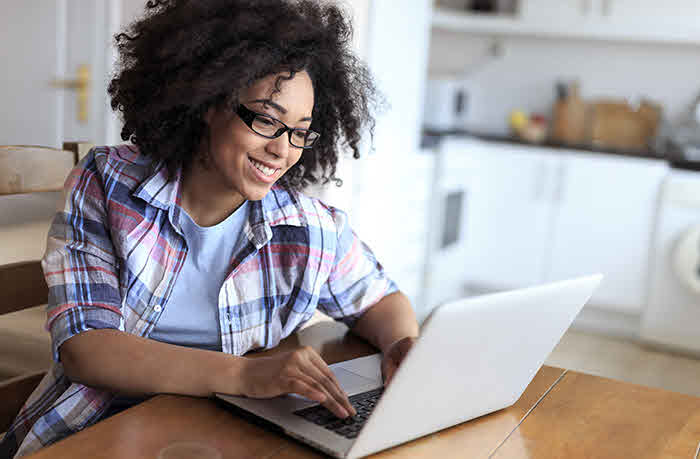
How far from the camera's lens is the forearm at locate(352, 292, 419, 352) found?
4.21 feet

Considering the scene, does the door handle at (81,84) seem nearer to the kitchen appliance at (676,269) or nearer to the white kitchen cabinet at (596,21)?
the white kitchen cabinet at (596,21)

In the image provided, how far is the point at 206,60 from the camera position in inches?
46.7

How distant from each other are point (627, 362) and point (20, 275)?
3.03 m

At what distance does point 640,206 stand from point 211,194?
3116mm

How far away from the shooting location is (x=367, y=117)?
1467mm

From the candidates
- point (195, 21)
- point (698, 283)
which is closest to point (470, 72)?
point (698, 283)

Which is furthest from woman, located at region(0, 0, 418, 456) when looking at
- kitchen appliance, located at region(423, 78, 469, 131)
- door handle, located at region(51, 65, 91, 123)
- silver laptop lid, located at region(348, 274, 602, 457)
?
kitchen appliance, located at region(423, 78, 469, 131)

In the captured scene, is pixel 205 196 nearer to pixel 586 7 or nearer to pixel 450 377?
pixel 450 377

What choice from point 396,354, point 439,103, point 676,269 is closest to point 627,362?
point 676,269

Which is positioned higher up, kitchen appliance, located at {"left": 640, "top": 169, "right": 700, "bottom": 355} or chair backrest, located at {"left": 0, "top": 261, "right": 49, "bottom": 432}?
chair backrest, located at {"left": 0, "top": 261, "right": 49, "bottom": 432}

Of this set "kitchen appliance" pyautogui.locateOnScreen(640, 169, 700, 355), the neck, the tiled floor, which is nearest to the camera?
the neck

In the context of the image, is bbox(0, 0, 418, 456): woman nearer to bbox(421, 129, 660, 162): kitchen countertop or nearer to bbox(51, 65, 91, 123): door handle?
bbox(51, 65, 91, 123): door handle

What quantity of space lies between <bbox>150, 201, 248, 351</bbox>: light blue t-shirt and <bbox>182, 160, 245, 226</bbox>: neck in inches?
1.0

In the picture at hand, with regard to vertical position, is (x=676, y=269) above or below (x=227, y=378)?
below
